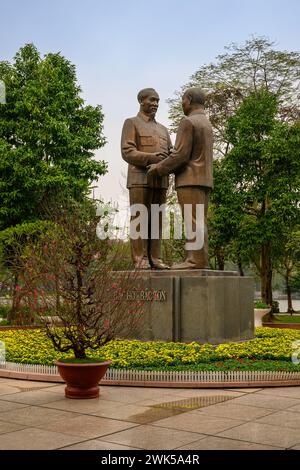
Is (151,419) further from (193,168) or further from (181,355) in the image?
(193,168)

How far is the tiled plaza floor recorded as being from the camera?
620cm

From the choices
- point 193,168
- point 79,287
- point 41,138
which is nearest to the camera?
point 79,287

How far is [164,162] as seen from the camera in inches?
521

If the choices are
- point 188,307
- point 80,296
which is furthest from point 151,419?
point 188,307

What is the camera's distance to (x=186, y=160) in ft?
43.2

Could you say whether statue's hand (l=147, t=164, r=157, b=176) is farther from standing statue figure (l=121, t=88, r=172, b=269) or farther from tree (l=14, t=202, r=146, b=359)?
tree (l=14, t=202, r=146, b=359)

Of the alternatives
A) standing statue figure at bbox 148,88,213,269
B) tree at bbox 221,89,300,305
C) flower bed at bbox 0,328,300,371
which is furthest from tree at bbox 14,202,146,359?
tree at bbox 221,89,300,305

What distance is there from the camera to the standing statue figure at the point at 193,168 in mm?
13055

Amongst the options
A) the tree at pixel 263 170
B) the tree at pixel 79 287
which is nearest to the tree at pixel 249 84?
the tree at pixel 263 170

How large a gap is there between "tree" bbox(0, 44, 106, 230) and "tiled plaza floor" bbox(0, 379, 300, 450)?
17830 mm

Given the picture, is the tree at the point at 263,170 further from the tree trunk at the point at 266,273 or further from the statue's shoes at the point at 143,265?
the statue's shoes at the point at 143,265

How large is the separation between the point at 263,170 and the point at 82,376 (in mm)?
19986

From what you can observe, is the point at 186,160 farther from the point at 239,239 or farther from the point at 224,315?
the point at 239,239
